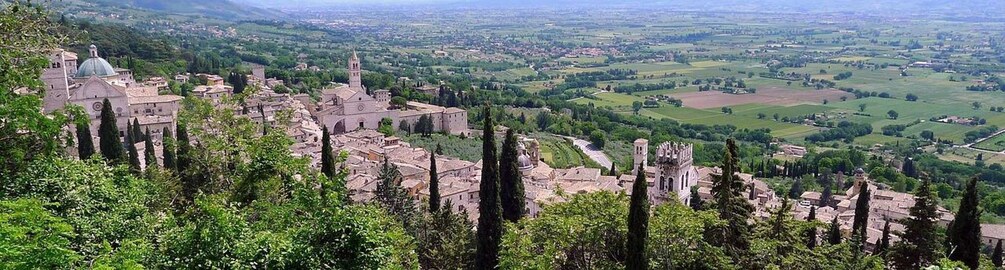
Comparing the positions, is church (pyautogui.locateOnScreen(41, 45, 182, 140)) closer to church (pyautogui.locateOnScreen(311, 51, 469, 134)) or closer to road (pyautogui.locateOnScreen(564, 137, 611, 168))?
church (pyautogui.locateOnScreen(311, 51, 469, 134))

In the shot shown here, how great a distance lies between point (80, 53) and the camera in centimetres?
8769

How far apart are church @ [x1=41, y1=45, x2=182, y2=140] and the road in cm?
3951

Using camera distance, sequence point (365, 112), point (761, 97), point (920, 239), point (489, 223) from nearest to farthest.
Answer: point (920, 239) → point (489, 223) → point (365, 112) → point (761, 97)

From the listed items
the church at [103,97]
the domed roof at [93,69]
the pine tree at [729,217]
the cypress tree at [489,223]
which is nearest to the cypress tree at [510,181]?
the cypress tree at [489,223]

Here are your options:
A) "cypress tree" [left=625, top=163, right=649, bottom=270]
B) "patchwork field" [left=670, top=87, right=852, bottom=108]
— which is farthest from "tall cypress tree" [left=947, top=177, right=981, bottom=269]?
"patchwork field" [left=670, top=87, right=852, bottom=108]

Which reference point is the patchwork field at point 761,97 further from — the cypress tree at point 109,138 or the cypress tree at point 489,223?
the cypress tree at point 489,223

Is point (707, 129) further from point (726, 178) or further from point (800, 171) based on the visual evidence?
point (726, 178)

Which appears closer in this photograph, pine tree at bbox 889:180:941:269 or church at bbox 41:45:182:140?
pine tree at bbox 889:180:941:269

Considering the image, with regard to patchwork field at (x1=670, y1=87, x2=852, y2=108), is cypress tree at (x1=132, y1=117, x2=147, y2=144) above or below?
above

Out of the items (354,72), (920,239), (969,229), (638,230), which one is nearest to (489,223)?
(638,230)

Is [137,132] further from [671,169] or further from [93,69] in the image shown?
[671,169]

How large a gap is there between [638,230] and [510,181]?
1091cm

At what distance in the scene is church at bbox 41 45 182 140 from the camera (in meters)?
51.8

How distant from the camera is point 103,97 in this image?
54.2m
